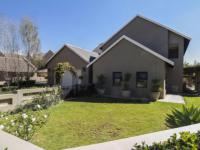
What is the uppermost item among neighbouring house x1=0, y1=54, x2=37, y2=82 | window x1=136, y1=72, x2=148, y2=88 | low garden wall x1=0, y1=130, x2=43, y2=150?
neighbouring house x1=0, y1=54, x2=37, y2=82

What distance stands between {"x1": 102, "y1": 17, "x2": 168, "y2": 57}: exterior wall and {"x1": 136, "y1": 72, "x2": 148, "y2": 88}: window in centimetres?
549

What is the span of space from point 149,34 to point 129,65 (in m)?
Result: 6.31

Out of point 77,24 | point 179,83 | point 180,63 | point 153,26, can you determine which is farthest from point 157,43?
point 77,24

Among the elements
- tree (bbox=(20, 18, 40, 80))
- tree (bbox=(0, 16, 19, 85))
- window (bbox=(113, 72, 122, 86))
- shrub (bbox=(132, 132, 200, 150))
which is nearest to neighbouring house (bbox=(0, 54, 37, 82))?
tree (bbox=(0, 16, 19, 85))

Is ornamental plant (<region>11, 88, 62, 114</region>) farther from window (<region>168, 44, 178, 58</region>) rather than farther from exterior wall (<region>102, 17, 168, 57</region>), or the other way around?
window (<region>168, 44, 178, 58</region>)

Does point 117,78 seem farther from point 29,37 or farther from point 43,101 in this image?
point 29,37

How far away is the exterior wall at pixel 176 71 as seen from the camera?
20.7 m

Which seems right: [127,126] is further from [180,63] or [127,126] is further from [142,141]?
[180,63]

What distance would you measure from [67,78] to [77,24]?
714 centimetres

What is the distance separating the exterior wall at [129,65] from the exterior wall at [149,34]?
509 cm

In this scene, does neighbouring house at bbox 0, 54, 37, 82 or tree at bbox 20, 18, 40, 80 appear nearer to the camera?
neighbouring house at bbox 0, 54, 37, 82

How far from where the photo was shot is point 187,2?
1364 centimetres

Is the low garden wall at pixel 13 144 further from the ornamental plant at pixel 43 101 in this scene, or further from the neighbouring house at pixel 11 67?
the neighbouring house at pixel 11 67

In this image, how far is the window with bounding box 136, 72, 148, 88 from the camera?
677 inches
